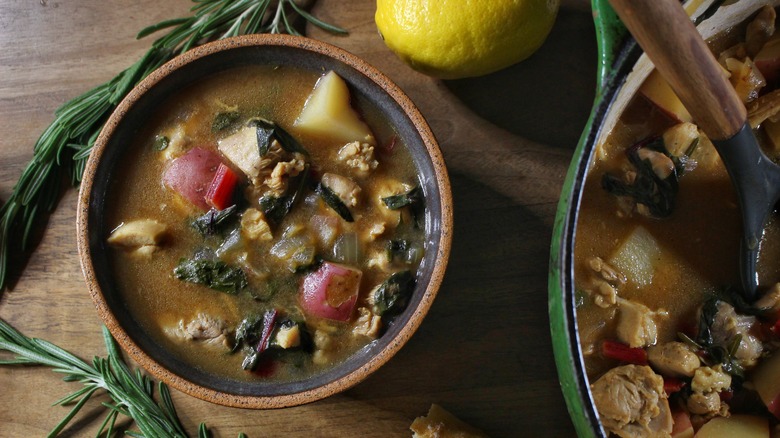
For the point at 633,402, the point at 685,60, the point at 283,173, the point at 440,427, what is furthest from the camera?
the point at 440,427

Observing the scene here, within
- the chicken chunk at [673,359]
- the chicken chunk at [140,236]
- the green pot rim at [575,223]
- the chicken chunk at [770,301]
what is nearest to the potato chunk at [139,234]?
the chicken chunk at [140,236]

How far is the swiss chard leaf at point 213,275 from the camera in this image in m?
2.07

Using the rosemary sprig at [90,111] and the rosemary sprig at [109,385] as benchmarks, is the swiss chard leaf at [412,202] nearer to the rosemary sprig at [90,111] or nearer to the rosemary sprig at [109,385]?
the rosemary sprig at [90,111]

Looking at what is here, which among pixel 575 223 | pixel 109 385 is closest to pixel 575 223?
pixel 575 223

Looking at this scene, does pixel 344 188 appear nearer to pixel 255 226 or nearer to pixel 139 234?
pixel 255 226

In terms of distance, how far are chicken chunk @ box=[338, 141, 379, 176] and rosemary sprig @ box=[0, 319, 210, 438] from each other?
0.92 meters

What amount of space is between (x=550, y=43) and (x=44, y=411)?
6.66ft

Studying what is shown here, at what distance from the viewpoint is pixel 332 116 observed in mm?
2092

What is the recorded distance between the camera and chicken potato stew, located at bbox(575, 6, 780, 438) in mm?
2012

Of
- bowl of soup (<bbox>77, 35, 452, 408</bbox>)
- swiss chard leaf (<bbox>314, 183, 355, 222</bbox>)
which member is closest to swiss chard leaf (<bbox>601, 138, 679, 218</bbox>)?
bowl of soup (<bbox>77, 35, 452, 408</bbox>)

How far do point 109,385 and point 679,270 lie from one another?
69.1 inches

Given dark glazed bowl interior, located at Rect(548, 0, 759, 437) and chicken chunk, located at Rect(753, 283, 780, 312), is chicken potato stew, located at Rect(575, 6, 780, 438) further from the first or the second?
dark glazed bowl interior, located at Rect(548, 0, 759, 437)

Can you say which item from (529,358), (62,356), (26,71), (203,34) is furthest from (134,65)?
(529,358)

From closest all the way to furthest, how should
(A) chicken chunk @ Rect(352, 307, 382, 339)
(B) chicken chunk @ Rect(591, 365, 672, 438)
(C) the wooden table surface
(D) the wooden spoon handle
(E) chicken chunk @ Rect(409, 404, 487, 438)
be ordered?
1. (D) the wooden spoon handle
2. (B) chicken chunk @ Rect(591, 365, 672, 438)
3. (A) chicken chunk @ Rect(352, 307, 382, 339)
4. (E) chicken chunk @ Rect(409, 404, 487, 438)
5. (C) the wooden table surface
